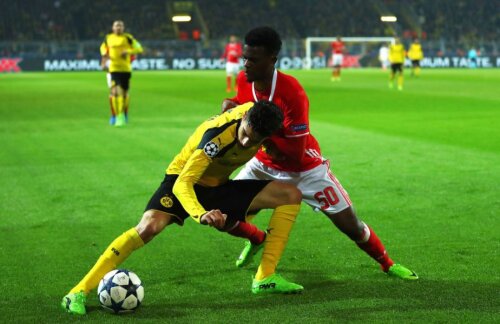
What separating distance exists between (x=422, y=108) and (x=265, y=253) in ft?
54.4

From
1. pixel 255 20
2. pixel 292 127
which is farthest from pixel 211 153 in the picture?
pixel 255 20

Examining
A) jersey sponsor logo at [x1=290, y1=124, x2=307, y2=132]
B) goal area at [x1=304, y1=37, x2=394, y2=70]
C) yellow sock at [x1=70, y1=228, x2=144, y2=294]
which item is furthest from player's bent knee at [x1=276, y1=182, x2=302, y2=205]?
goal area at [x1=304, y1=37, x2=394, y2=70]

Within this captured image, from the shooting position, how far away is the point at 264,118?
17.7 feet

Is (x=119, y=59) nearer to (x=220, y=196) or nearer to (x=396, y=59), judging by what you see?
(x=220, y=196)

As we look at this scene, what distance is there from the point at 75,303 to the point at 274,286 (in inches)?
50.0

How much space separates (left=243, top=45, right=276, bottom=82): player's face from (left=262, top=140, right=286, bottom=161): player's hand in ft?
1.45

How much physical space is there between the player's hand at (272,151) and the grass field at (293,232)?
88cm

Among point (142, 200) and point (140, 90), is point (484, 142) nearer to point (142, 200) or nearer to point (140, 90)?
point (142, 200)

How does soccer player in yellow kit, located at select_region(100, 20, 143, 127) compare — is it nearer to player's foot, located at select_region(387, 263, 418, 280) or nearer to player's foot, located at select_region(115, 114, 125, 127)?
player's foot, located at select_region(115, 114, 125, 127)

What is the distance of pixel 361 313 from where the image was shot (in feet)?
17.9

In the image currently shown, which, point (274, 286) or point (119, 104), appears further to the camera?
point (119, 104)

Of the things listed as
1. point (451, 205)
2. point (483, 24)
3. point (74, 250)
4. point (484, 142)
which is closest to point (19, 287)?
point (74, 250)

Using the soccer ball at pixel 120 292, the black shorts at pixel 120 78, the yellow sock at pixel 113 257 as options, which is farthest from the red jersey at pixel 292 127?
the black shorts at pixel 120 78

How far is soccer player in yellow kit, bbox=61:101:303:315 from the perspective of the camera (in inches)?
216
